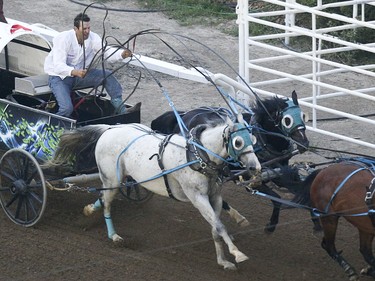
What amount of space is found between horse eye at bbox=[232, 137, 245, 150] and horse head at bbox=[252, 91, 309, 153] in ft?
3.15

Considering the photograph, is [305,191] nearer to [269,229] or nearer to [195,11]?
[269,229]

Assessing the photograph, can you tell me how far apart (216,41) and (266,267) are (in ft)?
24.1

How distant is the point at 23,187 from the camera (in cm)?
909

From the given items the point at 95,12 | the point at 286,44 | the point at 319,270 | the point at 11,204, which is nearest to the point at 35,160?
the point at 11,204

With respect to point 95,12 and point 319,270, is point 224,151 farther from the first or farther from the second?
point 95,12

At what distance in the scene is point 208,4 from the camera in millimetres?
16703

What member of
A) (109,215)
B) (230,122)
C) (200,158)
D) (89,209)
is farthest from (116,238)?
(230,122)

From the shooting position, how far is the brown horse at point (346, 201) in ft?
25.4

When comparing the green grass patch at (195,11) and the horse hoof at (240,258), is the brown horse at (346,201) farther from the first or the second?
the green grass patch at (195,11)

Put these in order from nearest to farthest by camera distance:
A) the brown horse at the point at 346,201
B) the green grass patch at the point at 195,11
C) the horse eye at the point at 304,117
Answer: the brown horse at the point at 346,201, the horse eye at the point at 304,117, the green grass patch at the point at 195,11

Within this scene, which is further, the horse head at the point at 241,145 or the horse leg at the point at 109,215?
the horse leg at the point at 109,215

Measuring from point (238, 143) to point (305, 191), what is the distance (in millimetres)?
935

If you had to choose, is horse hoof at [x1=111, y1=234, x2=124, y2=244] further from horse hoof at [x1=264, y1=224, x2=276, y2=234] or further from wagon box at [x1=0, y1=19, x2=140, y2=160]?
horse hoof at [x1=264, y1=224, x2=276, y2=234]

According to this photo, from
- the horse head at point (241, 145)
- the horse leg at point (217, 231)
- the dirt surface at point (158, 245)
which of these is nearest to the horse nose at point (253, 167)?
the horse head at point (241, 145)
